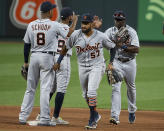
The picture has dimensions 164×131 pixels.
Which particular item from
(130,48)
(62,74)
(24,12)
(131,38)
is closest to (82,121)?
(62,74)

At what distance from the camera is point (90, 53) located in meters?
8.06

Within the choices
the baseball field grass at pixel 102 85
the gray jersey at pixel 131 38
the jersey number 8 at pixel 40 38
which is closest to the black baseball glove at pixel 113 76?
the gray jersey at pixel 131 38

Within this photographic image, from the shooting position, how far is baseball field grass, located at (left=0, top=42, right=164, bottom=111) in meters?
11.4

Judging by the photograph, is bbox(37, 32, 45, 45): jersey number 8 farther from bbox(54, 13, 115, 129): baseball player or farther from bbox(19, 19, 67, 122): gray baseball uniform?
bbox(54, 13, 115, 129): baseball player

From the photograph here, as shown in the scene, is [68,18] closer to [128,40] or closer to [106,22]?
[128,40]

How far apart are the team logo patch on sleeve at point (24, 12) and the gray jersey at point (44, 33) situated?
17.2m

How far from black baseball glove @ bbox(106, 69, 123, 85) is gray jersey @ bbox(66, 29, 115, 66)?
448mm

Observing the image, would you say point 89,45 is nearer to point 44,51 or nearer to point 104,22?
point 44,51

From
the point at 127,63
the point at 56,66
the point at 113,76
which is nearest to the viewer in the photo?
the point at 56,66

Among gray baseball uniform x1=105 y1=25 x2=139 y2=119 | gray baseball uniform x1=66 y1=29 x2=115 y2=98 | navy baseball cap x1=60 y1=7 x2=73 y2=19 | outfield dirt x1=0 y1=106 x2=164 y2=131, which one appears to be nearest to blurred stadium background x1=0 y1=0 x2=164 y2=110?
outfield dirt x1=0 y1=106 x2=164 y2=131

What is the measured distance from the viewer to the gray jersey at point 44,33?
26.3 ft

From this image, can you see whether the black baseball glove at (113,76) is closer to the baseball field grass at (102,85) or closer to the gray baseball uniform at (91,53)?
the gray baseball uniform at (91,53)

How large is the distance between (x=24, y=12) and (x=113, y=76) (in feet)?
56.9

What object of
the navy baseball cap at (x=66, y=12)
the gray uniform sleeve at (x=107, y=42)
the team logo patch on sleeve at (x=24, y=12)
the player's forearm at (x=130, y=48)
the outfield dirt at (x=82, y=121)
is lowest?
the outfield dirt at (x=82, y=121)
